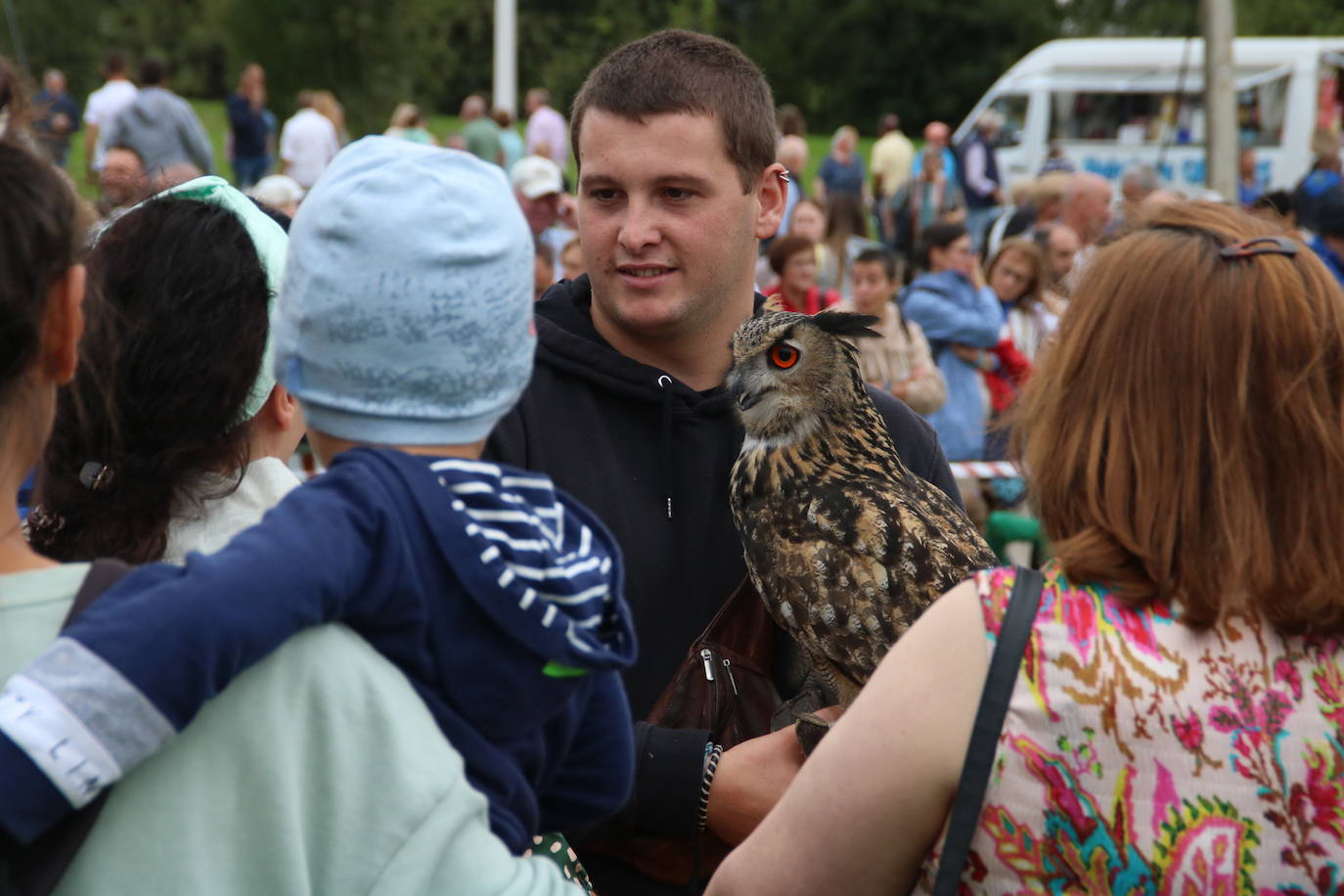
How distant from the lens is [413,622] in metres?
1.40

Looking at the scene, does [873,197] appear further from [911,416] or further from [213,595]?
[213,595]

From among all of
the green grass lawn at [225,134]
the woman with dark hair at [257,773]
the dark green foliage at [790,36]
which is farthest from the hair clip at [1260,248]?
the dark green foliage at [790,36]

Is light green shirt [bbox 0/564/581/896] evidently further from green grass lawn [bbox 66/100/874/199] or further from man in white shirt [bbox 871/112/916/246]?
green grass lawn [bbox 66/100/874/199]

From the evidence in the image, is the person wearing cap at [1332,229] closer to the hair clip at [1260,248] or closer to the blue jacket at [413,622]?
the hair clip at [1260,248]

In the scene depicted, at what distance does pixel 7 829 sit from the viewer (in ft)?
4.04

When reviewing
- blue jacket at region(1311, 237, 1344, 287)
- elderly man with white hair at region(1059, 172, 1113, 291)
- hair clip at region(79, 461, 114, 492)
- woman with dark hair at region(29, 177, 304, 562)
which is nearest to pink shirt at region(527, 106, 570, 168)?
elderly man with white hair at region(1059, 172, 1113, 291)

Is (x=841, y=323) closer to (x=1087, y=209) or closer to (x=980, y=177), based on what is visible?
(x=1087, y=209)

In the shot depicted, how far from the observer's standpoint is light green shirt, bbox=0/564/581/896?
1.33 m

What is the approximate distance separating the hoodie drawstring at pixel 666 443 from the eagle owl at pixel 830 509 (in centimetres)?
13

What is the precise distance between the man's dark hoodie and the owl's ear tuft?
9.4 inches

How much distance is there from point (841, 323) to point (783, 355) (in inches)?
5.2

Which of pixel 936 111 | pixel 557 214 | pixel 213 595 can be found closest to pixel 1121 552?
pixel 213 595

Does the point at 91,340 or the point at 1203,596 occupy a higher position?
the point at 91,340

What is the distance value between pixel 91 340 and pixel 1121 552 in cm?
138
